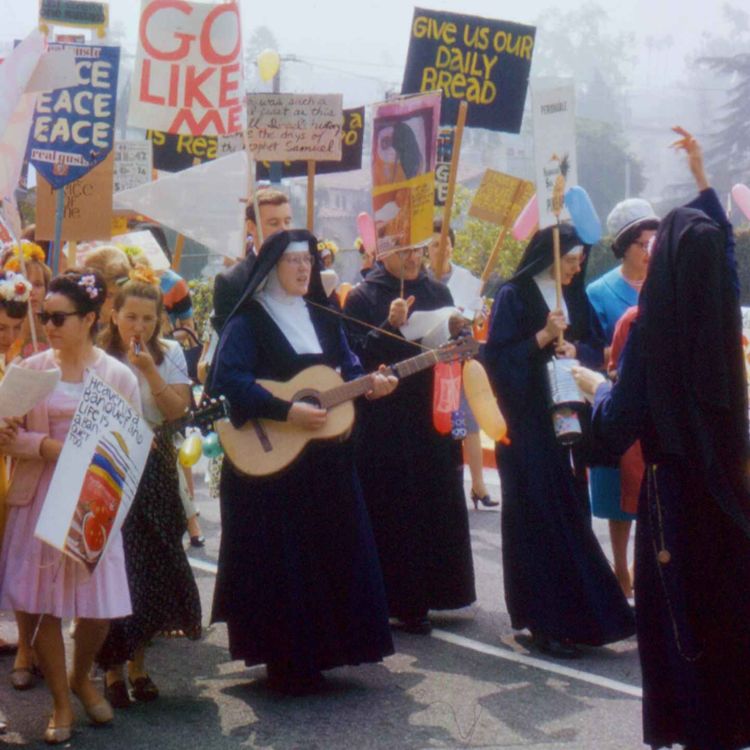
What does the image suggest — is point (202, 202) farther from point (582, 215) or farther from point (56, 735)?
point (56, 735)

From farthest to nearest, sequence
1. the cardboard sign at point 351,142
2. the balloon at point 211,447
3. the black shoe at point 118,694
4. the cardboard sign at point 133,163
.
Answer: the cardboard sign at point 351,142
the cardboard sign at point 133,163
the balloon at point 211,447
the black shoe at point 118,694

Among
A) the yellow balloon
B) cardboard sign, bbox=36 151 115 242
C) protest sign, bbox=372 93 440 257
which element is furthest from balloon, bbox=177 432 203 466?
the yellow balloon

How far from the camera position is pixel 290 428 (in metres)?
6.14

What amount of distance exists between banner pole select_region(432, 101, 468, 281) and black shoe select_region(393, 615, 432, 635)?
1831mm

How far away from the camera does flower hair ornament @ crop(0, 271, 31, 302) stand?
548cm

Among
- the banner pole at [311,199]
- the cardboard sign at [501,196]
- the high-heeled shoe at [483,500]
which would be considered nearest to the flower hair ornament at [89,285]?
the banner pole at [311,199]

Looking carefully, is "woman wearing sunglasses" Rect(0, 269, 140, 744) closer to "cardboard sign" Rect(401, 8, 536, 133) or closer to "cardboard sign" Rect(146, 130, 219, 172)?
"cardboard sign" Rect(401, 8, 536, 133)

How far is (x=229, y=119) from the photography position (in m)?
8.30

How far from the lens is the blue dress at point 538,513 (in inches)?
272

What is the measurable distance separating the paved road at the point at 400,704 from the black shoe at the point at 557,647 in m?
0.06

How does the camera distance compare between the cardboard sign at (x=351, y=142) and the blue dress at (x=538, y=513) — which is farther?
the cardboard sign at (x=351, y=142)

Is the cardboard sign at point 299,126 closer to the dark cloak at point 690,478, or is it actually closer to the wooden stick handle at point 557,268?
the wooden stick handle at point 557,268

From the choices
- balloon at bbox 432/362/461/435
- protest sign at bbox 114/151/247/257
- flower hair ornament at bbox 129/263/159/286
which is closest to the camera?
flower hair ornament at bbox 129/263/159/286

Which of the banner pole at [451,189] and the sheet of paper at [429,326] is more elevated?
the banner pole at [451,189]
